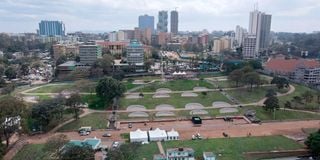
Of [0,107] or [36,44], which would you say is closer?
[0,107]

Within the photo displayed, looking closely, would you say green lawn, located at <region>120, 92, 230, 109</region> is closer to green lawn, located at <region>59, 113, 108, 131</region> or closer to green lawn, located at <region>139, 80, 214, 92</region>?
green lawn, located at <region>139, 80, 214, 92</region>

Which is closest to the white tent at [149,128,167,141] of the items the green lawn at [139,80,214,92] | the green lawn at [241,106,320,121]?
the green lawn at [241,106,320,121]

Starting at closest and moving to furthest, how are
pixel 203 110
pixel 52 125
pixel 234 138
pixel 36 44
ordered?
pixel 234 138 < pixel 52 125 < pixel 203 110 < pixel 36 44

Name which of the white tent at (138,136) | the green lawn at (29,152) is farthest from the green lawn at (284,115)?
the green lawn at (29,152)

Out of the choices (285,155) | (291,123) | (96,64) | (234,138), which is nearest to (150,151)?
(234,138)

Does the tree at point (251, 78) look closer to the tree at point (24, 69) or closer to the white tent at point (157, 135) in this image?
the white tent at point (157, 135)

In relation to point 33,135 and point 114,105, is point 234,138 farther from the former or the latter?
point 33,135
